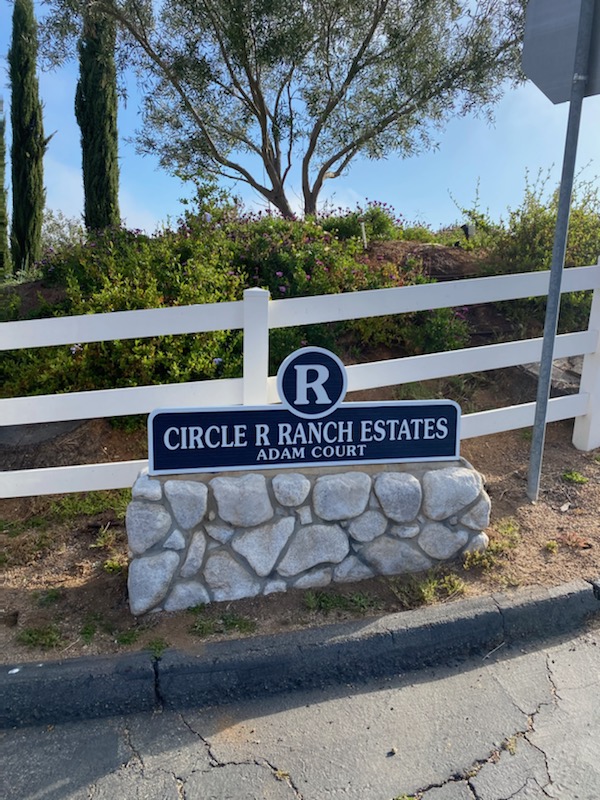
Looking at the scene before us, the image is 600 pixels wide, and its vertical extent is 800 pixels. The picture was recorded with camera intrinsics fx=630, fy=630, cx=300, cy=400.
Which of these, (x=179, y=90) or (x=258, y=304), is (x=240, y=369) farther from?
(x=179, y=90)

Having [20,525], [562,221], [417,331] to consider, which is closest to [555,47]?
[562,221]

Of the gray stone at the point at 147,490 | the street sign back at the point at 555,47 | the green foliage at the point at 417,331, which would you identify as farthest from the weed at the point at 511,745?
the green foliage at the point at 417,331

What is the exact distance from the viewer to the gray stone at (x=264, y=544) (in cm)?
299

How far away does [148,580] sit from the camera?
Answer: 9.40ft

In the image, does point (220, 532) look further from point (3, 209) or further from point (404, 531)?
point (3, 209)

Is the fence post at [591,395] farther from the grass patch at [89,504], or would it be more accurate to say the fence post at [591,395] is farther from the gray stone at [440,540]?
the grass patch at [89,504]

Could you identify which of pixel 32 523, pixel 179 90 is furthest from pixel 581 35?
pixel 179 90

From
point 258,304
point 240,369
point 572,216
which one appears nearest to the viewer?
point 258,304

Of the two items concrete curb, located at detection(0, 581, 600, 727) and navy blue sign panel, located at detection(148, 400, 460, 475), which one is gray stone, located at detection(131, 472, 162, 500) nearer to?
navy blue sign panel, located at detection(148, 400, 460, 475)

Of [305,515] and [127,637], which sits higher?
[305,515]

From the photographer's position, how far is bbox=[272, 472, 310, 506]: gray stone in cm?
301

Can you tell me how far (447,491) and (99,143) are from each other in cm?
1277

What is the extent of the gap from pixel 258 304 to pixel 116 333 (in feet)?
2.55

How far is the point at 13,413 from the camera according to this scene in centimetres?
346
